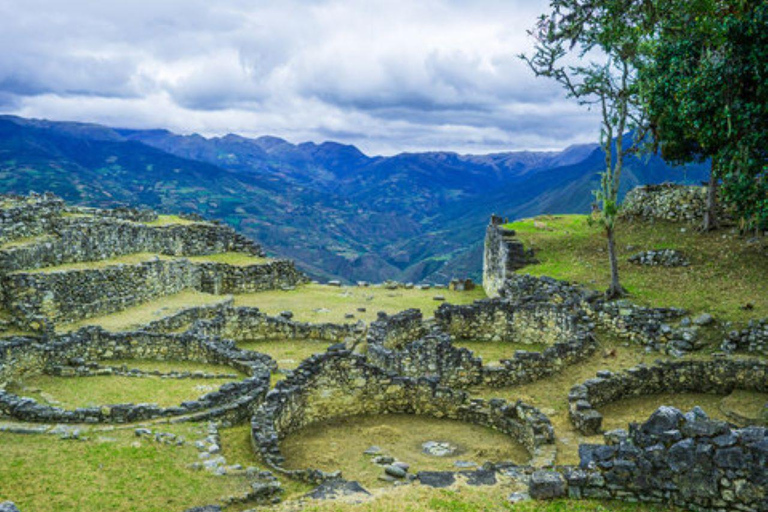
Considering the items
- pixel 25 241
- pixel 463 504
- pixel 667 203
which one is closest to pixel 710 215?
pixel 667 203

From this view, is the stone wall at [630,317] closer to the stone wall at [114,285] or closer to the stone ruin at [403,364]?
the stone ruin at [403,364]

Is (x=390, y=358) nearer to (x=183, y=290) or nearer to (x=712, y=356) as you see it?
(x=712, y=356)

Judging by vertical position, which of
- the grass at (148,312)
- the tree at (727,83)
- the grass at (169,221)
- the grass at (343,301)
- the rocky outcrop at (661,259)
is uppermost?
the tree at (727,83)

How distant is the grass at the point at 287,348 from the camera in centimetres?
2615

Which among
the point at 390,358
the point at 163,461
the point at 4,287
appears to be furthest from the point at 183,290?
the point at 163,461

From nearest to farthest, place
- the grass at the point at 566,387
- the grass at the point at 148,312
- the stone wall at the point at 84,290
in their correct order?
the grass at the point at 566,387 < the stone wall at the point at 84,290 < the grass at the point at 148,312

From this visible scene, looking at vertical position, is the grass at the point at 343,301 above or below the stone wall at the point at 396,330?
below

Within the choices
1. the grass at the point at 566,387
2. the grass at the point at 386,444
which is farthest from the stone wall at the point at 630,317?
the grass at the point at 386,444

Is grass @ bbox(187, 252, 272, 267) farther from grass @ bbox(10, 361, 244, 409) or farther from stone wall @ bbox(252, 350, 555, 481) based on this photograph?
stone wall @ bbox(252, 350, 555, 481)

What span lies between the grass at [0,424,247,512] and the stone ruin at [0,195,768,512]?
4.94 ft

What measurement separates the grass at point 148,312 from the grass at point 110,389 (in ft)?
17.7

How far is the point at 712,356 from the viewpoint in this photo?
21703mm

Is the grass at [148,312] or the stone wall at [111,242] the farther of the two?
the stone wall at [111,242]

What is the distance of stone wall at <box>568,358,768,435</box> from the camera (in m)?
20.1
